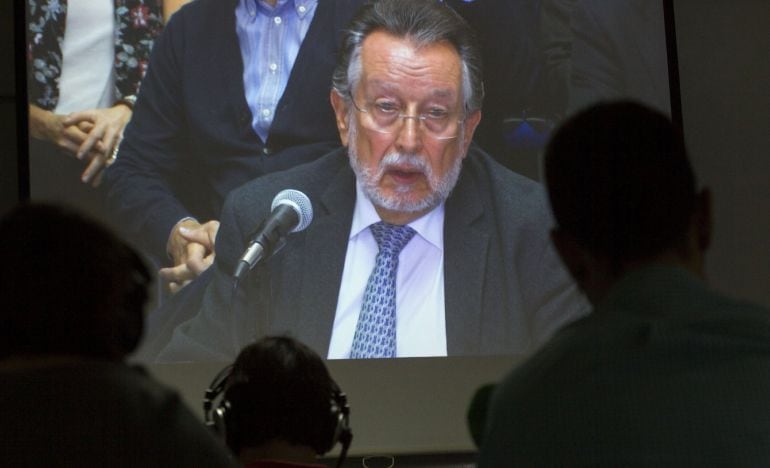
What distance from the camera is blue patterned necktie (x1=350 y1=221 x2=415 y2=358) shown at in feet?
13.5

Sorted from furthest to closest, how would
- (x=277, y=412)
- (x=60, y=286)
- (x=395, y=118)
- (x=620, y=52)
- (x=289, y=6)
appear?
(x=620, y=52) → (x=289, y=6) → (x=395, y=118) → (x=277, y=412) → (x=60, y=286)

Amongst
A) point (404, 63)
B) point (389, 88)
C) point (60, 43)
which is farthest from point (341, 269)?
point (60, 43)

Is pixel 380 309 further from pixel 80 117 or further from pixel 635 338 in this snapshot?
pixel 635 338

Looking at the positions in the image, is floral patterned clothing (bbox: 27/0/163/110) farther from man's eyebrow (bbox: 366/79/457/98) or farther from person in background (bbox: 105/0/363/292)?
man's eyebrow (bbox: 366/79/457/98)

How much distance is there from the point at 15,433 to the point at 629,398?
0.50m

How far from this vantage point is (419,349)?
414 centimetres

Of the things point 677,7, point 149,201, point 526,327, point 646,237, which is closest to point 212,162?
point 149,201

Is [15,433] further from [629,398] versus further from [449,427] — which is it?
[449,427]

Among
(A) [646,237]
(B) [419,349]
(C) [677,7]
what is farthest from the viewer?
(C) [677,7]

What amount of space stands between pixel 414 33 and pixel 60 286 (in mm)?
3486

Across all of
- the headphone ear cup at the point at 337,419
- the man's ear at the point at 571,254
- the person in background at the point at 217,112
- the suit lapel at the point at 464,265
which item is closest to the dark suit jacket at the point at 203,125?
the person in background at the point at 217,112

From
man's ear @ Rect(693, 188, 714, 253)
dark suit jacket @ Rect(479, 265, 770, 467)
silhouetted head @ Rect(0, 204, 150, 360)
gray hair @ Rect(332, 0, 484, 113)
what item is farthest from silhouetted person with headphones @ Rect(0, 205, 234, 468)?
gray hair @ Rect(332, 0, 484, 113)

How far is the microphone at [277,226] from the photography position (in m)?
4.18

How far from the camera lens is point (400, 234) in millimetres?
4215
